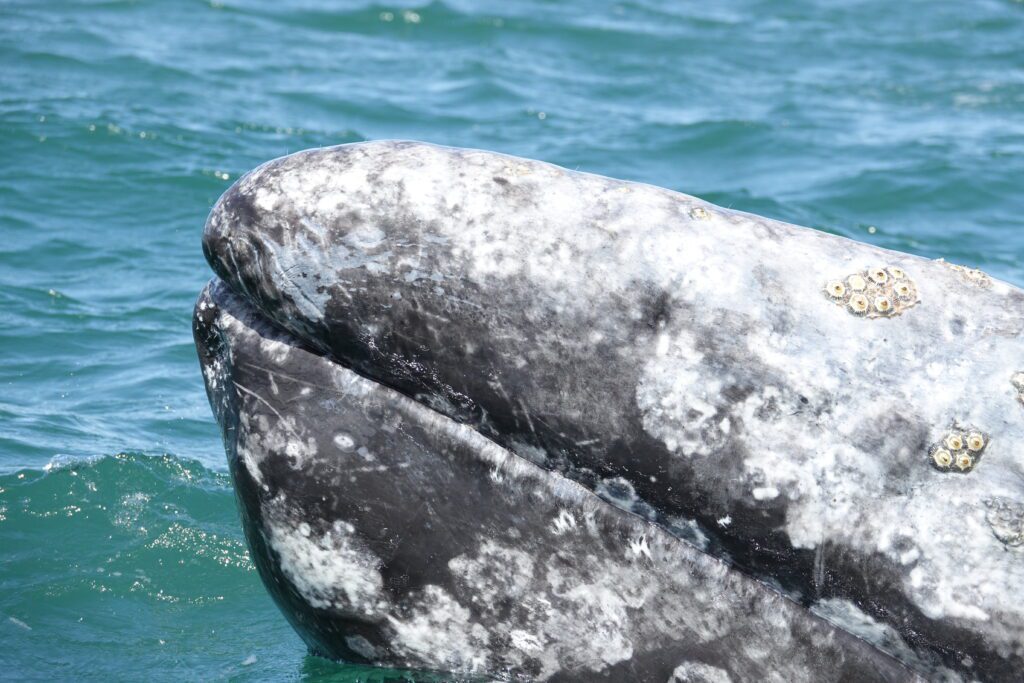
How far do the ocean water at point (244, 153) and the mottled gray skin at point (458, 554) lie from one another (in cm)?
48

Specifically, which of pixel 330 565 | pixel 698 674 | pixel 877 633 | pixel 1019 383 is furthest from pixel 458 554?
pixel 1019 383

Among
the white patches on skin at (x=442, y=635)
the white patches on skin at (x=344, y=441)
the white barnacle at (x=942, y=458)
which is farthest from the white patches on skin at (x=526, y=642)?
the white barnacle at (x=942, y=458)

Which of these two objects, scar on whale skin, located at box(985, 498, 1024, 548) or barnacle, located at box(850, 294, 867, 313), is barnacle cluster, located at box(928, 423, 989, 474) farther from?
barnacle, located at box(850, 294, 867, 313)

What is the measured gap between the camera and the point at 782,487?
14.3ft

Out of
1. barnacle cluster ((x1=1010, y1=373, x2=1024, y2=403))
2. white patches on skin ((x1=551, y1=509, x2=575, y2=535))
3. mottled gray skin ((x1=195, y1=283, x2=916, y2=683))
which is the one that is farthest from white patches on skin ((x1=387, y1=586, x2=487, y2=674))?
barnacle cluster ((x1=1010, y1=373, x2=1024, y2=403))

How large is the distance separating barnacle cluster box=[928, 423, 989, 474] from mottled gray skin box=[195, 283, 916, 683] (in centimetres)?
71

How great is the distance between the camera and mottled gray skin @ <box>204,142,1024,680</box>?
428 centimetres

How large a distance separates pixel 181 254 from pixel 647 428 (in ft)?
30.3

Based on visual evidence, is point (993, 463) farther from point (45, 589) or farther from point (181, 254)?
point (181, 254)

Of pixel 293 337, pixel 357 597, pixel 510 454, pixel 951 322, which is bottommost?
pixel 357 597

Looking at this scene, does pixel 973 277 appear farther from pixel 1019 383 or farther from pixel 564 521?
pixel 564 521

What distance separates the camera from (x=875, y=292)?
4402 mm

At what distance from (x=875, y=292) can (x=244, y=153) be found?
12.5 m

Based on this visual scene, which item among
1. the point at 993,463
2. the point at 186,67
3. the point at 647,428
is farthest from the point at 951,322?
the point at 186,67
